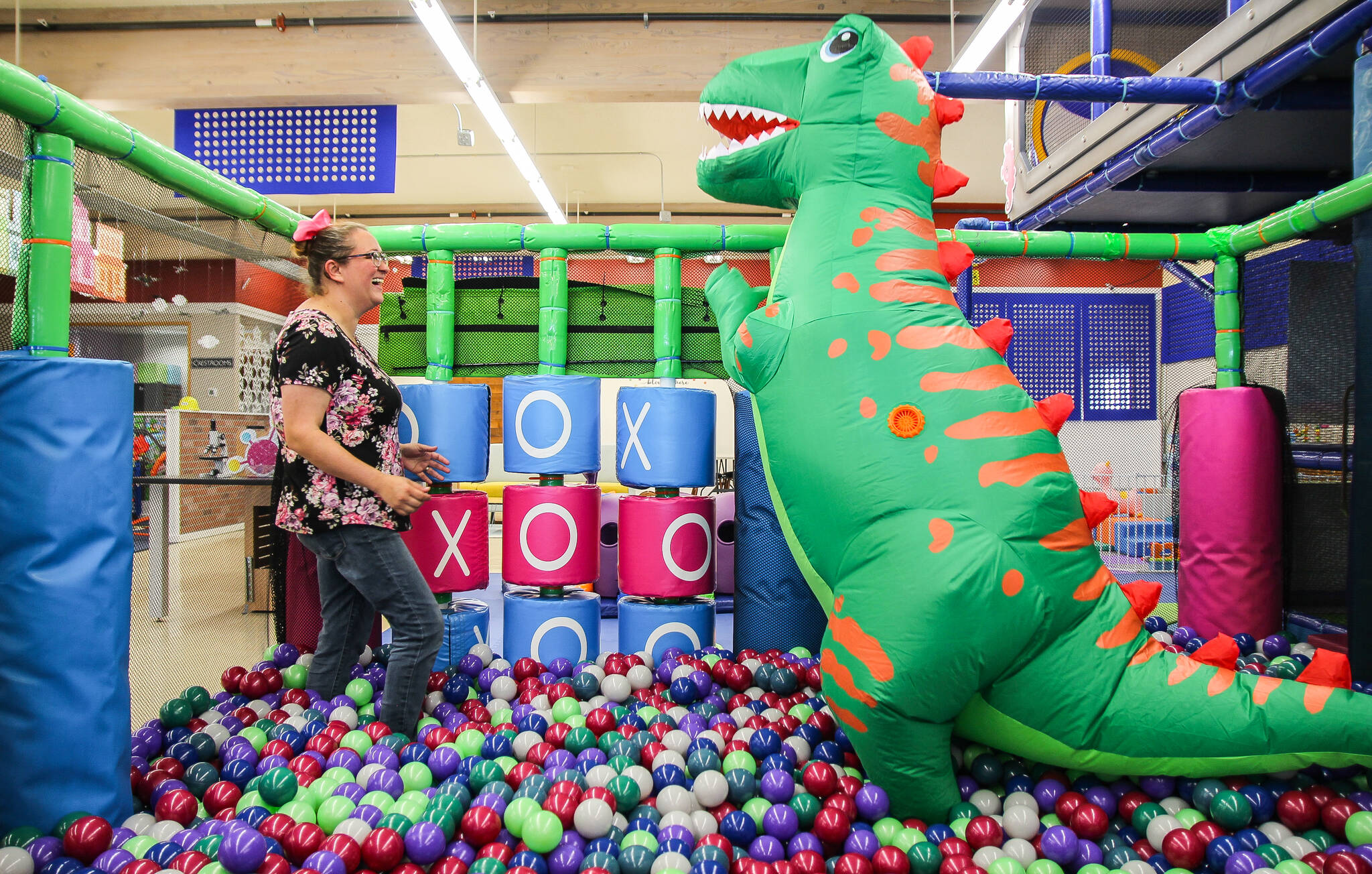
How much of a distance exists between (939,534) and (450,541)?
1649mm

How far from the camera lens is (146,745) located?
6.12ft

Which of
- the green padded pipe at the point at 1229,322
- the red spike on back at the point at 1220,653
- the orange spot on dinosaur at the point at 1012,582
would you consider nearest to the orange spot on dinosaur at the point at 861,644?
the orange spot on dinosaur at the point at 1012,582

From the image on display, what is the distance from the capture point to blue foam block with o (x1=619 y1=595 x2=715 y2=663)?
8.52ft

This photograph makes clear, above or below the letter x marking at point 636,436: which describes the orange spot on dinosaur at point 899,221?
above

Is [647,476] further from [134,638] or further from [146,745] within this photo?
[134,638]

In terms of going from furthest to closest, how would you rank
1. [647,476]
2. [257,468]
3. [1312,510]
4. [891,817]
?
[257,468], [1312,510], [647,476], [891,817]

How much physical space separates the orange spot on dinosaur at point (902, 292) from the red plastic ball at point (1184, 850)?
3.92ft

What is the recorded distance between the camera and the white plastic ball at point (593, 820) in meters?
1.52

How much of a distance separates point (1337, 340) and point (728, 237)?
214 centimetres

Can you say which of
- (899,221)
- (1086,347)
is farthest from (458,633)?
(1086,347)

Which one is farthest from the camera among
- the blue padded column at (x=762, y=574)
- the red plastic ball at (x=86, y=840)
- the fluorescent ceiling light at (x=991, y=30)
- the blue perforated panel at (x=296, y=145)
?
the blue perforated panel at (x=296, y=145)

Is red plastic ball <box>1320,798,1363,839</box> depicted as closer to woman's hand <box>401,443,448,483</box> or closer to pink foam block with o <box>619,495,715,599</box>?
pink foam block with o <box>619,495,715,599</box>

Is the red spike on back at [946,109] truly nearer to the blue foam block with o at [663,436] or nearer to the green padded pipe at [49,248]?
the blue foam block with o at [663,436]

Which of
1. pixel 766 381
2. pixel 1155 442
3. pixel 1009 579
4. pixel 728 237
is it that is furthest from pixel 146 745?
pixel 1155 442
